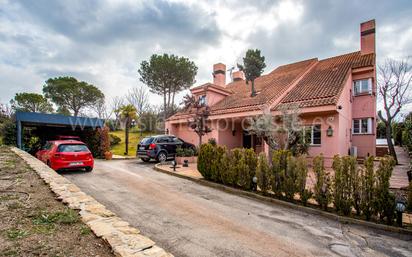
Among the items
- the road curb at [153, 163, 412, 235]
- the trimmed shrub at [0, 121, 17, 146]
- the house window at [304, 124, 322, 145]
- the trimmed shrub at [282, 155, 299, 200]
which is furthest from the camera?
the trimmed shrub at [0, 121, 17, 146]

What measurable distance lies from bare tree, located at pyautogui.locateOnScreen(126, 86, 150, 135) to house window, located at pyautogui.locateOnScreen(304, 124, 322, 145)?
26.7m

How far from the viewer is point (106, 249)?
2.36 m

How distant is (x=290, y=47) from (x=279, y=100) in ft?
12.6

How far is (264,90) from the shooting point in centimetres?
1647

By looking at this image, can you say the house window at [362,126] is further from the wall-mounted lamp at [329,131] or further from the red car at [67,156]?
the red car at [67,156]

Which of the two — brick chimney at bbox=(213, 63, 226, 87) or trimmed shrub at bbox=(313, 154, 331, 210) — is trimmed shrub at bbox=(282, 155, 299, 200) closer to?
trimmed shrub at bbox=(313, 154, 331, 210)

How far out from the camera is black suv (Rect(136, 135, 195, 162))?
46.1 ft

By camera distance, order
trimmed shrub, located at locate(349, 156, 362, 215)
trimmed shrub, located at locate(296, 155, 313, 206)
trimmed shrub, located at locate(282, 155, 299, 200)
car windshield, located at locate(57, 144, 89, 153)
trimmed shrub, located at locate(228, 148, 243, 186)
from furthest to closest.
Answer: car windshield, located at locate(57, 144, 89, 153), trimmed shrub, located at locate(228, 148, 243, 186), trimmed shrub, located at locate(282, 155, 299, 200), trimmed shrub, located at locate(296, 155, 313, 206), trimmed shrub, located at locate(349, 156, 362, 215)

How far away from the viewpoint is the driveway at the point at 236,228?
11.6ft

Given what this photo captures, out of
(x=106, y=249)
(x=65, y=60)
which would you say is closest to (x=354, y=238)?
(x=106, y=249)

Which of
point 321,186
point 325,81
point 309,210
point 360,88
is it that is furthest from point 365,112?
point 309,210

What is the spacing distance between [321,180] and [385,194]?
131cm

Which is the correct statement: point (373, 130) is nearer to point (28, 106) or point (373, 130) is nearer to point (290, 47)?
point (290, 47)

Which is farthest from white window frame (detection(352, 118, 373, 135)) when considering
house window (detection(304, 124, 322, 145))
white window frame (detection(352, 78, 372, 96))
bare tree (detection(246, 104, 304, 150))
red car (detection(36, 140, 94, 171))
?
red car (detection(36, 140, 94, 171))
